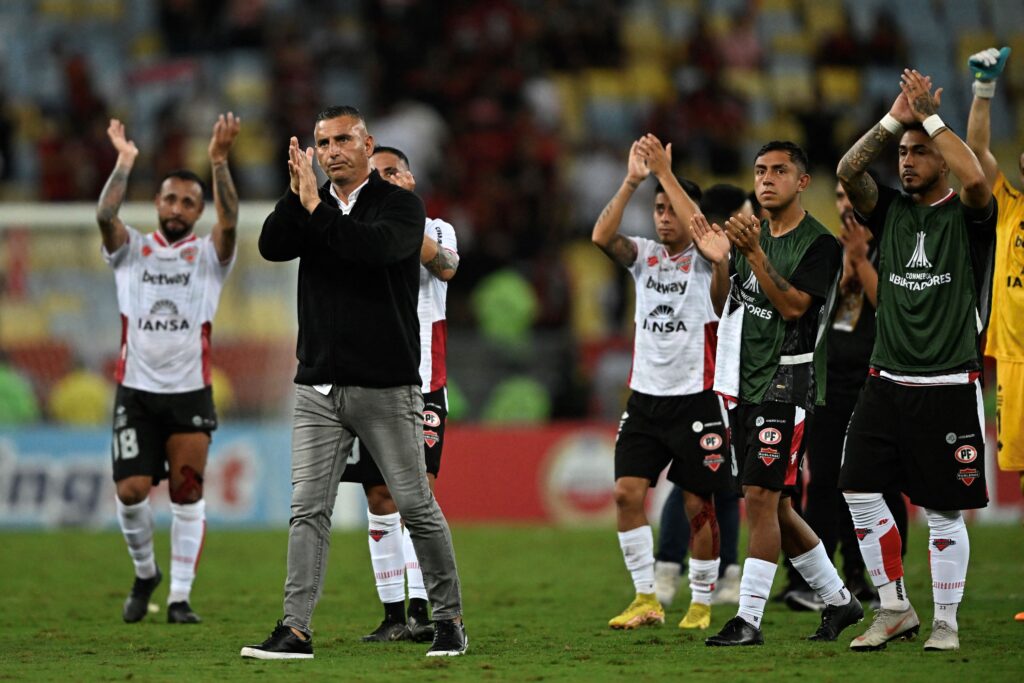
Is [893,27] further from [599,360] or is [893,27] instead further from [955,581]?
[955,581]

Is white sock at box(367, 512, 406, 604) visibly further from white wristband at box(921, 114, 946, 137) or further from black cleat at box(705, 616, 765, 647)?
white wristband at box(921, 114, 946, 137)

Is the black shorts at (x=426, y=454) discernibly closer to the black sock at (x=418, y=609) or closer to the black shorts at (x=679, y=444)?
the black sock at (x=418, y=609)

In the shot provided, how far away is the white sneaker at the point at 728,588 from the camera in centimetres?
1092

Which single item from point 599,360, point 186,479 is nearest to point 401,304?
point 186,479

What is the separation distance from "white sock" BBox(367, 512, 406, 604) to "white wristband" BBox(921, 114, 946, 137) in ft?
12.1

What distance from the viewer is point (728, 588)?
10969mm

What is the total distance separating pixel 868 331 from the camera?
1059 centimetres

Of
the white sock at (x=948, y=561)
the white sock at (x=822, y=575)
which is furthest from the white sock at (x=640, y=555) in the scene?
the white sock at (x=948, y=561)

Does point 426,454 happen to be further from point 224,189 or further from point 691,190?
point 691,190

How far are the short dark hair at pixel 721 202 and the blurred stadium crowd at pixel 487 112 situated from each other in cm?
745

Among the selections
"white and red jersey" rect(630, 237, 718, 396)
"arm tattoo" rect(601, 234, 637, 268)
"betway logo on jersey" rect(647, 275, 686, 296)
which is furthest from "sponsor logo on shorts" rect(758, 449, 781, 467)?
"arm tattoo" rect(601, 234, 637, 268)

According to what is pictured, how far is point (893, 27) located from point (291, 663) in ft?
65.2

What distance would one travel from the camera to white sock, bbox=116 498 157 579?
10469 millimetres

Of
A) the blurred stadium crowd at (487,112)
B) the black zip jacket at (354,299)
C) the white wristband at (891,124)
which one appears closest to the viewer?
the black zip jacket at (354,299)
